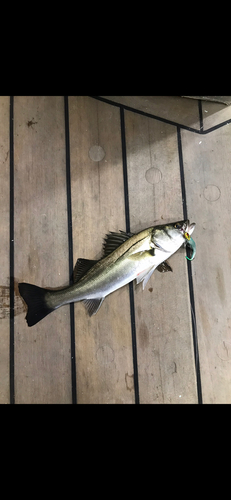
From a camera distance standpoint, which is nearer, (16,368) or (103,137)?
(16,368)

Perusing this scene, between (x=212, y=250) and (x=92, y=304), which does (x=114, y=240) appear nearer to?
(x=92, y=304)

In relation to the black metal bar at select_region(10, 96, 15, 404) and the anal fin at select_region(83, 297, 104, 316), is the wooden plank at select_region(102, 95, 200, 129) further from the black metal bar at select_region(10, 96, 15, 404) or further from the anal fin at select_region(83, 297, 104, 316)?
the anal fin at select_region(83, 297, 104, 316)

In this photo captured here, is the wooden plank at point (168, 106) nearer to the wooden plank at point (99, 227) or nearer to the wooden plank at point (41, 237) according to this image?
the wooden plank at point (99, 227)

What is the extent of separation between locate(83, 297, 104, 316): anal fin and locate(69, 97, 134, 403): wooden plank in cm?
5

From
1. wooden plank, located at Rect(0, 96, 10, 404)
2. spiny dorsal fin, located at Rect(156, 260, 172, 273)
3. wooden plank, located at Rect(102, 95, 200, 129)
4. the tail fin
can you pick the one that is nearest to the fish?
the tail fin

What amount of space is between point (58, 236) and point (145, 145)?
95 centimetres

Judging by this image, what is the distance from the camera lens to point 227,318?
7.43ft

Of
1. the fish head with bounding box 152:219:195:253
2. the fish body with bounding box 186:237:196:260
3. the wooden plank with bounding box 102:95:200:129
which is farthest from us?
the wooden plank with bounding box 102:95:200:129

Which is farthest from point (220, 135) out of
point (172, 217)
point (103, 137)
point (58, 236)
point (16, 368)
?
point (16, 368)

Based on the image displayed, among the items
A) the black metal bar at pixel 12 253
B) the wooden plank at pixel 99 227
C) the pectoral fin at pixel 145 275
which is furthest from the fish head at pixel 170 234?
the black metal bar at pixel 12 253

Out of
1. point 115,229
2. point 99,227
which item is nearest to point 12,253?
point 99,227

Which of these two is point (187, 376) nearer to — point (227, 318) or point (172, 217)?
point (227, 318)

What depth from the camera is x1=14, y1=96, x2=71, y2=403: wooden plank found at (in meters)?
2.24

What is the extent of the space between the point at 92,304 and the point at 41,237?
62cm
